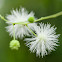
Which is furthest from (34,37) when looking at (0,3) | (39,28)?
(0,3)

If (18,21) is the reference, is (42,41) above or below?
below

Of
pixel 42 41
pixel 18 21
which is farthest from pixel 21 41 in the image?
pixel 42 41

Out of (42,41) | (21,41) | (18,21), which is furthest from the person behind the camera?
(21,41)

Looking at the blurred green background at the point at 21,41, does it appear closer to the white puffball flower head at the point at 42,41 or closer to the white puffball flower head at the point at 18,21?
the white puffball flower head at the point at 18,21

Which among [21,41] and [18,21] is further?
[21,41]

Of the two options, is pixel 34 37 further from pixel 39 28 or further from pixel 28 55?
pixel 28 55

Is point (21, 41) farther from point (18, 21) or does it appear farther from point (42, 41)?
point (42, 41)

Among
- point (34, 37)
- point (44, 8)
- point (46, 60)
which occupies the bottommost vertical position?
point (46, 60)

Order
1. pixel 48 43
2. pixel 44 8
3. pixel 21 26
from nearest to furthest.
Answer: pixel 48 43
pixel 21 26
pixel 44 8

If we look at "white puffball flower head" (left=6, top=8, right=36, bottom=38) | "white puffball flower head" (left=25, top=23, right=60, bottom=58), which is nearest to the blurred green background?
"white puffball flower head" (left=6, top=8, right=36, bottom=38)
